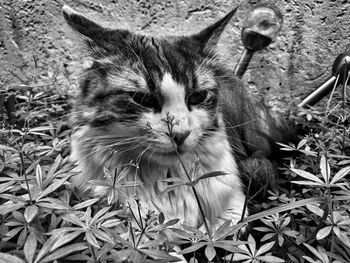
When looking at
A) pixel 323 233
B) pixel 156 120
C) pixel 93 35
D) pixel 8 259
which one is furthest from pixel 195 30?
pixel 8 259

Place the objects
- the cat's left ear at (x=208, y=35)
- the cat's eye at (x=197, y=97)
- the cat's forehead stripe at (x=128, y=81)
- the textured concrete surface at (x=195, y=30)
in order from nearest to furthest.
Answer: the cat's forehead stripe at (x=128, y=81) < the cat's eye at (x=197, y=97) < the cat's left ear at (x=208, y=35) < the textured concrete surface at (x=195, y=30)

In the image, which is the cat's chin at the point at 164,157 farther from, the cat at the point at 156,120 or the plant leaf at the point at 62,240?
the plant leaf at the point at 62,240

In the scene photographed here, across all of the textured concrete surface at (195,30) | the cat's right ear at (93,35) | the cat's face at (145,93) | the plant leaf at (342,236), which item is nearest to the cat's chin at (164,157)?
the cat's face at (145,93)

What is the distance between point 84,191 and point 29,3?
1.95 metres

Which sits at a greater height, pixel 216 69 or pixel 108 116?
pixel 216 69

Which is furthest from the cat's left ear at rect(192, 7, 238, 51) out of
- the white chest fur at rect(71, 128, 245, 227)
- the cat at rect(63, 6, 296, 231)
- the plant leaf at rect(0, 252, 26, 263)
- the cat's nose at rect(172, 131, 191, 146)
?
the plant leaf at rect(0, 252, 26, 263)

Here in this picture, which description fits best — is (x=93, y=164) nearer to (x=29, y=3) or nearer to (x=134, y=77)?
(x=134, y=77)

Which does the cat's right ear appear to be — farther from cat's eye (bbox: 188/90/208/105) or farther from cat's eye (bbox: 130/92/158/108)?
cat's eye (bbox: 188/90/208/105)

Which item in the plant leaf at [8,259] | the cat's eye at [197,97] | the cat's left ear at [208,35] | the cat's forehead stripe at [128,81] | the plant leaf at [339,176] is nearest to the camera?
the plant leaf at [8,259]

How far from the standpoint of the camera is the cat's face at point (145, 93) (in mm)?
1398

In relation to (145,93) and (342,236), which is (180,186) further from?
(342,236)

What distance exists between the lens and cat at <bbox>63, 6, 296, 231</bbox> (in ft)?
4.66

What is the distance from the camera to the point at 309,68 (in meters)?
2.73

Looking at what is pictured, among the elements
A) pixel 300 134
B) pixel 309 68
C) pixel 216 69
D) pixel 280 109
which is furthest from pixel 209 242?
pixel 309 68
